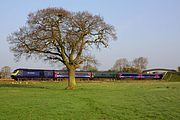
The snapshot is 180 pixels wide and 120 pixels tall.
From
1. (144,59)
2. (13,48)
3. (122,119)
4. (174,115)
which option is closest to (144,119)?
(122,119)

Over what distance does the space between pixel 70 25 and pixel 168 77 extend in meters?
72.9

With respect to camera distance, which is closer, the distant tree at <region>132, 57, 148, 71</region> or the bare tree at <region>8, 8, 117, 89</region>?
the bare tree at <region>8, 8, 117, 89</region>

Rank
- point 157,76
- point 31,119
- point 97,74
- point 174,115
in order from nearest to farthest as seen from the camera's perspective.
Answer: point 31,119, point 174,115, point 97,74, point 157,76

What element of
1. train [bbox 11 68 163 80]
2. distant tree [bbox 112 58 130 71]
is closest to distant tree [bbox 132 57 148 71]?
distant tree [bbox 112 58 130 71]

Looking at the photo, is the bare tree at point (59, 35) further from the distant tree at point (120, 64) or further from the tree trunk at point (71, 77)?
the distant tree at point (120, 64)

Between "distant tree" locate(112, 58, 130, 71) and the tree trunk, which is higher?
"distant tree" locate(112, 58, 130, 71)

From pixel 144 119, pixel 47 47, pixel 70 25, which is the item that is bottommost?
pixel 144 119

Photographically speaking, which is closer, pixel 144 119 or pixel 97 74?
pixel 144 119

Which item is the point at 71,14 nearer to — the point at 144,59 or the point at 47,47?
the point at 47,47

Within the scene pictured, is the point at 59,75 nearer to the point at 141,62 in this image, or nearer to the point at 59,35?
the point at 59,35

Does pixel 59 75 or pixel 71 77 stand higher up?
pixel 59 75

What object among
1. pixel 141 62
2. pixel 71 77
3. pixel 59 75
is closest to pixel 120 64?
pixel 141 62

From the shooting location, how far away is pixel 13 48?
3781cm

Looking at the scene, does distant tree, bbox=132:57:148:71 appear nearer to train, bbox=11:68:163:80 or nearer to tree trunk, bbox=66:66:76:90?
train, bbox=11:68:163:80
